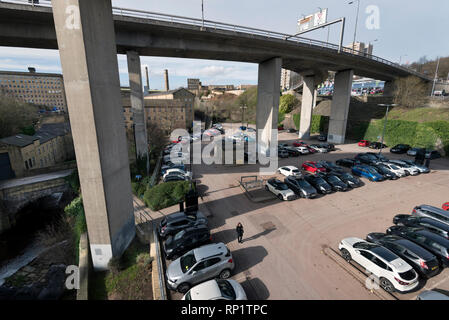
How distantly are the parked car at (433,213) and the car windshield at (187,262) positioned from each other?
13.0 meters

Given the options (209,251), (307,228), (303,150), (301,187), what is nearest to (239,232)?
(209,251)

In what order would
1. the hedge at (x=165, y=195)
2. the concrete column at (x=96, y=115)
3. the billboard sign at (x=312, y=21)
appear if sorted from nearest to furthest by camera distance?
the concrete column at (x=96, y=115) < the hedge at (x=165, y=195) < the billboard sign at (x=312, y=21)

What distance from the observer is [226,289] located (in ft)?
23.6

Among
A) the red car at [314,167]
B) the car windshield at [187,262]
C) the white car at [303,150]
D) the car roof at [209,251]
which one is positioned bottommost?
the car windshield at [187,262]

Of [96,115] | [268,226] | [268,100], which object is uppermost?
[268,100]

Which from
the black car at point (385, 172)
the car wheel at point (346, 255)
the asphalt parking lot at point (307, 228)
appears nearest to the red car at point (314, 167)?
the asphalt parking lot at point (307, 228)

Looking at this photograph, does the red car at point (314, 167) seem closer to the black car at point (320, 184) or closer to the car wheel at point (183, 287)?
the black car at point (320, 184)

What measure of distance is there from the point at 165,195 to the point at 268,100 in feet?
55.3

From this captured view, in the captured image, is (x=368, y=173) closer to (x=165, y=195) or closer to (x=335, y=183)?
(x=335, y=183)

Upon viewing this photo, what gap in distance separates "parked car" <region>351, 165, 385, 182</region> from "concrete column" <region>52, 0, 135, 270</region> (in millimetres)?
19728

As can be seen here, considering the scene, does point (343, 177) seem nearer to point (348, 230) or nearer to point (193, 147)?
point (348, 230)

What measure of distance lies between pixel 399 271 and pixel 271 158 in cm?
1870

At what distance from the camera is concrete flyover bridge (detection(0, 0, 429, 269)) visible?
818cm

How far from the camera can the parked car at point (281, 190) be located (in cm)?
1517
